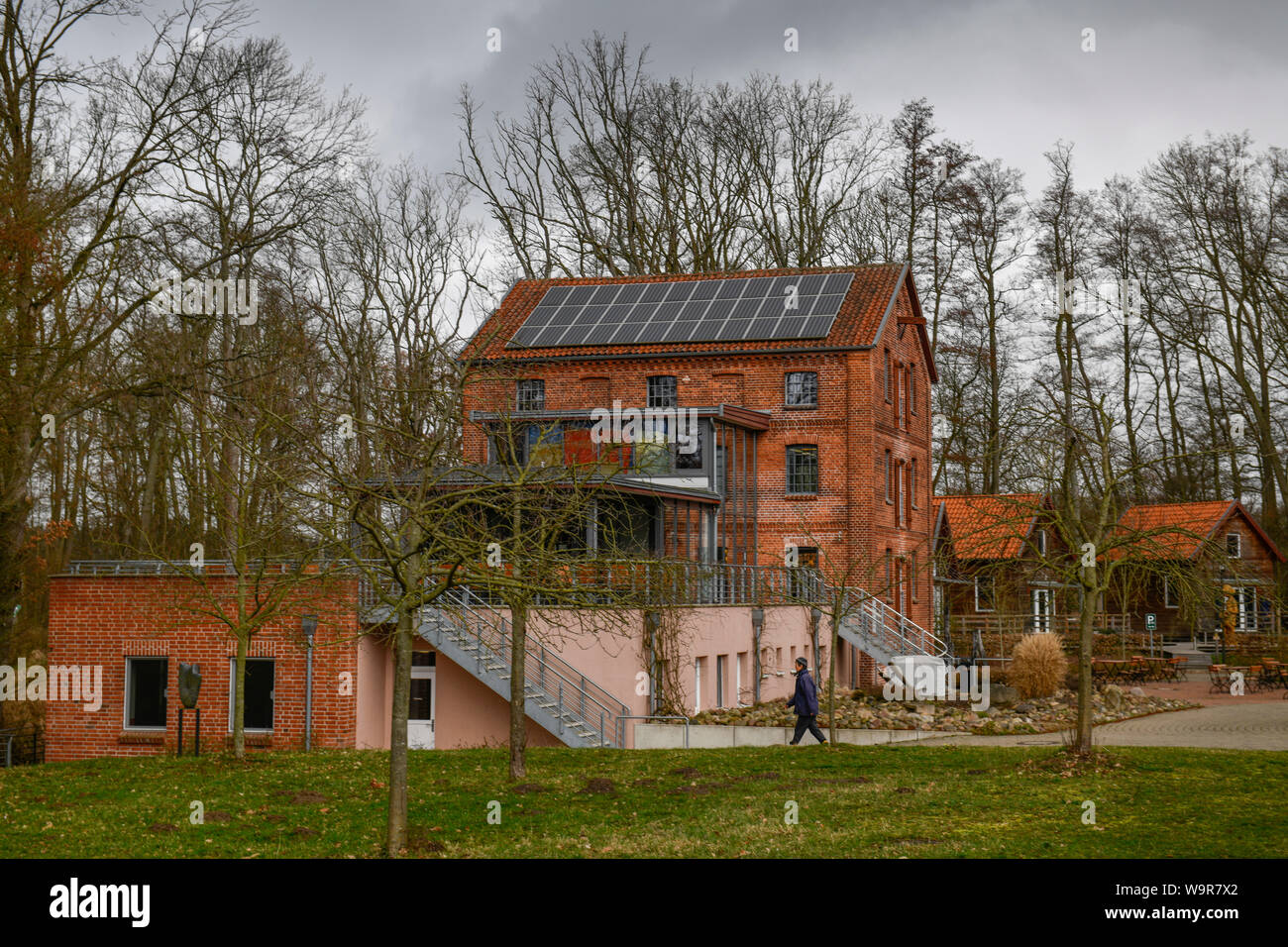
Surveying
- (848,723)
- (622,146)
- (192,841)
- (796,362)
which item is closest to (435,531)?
(192,841)

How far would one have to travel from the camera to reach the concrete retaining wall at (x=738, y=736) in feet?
78.5

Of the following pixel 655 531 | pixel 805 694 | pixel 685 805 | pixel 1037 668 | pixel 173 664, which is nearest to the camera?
pixel 685 805

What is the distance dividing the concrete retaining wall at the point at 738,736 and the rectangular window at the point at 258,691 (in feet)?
20.7

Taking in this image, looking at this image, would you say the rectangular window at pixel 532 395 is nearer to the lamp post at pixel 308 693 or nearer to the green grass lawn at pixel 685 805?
the lamp post at pixel 308 693

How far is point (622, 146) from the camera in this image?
48.7 metres

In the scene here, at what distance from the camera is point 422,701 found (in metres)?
25.0

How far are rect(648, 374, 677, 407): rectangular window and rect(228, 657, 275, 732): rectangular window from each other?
17207 mm

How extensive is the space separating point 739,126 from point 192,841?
39356mm

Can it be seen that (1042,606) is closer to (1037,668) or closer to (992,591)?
(992,591)

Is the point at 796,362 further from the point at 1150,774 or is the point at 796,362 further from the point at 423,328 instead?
the point at 1150,774

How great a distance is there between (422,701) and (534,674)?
7.23 ft

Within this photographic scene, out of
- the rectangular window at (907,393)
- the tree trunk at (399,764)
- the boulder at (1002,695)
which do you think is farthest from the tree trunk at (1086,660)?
the rectangular window at (907,393)

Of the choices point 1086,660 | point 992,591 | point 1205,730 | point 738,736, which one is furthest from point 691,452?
point 1086,660

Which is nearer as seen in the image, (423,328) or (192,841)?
(192,841)
